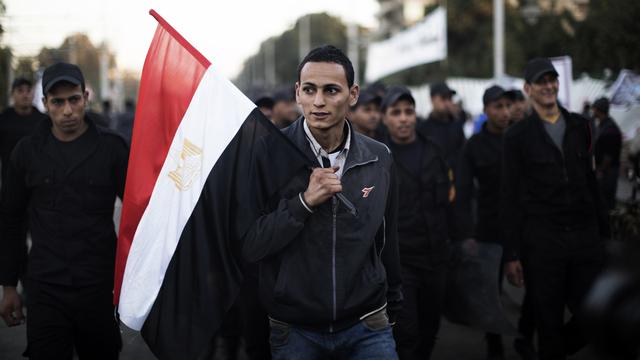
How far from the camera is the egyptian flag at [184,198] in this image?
3576 mm

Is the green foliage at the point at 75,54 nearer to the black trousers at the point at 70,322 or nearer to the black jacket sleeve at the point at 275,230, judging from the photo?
the black trousers at the point at 70,322

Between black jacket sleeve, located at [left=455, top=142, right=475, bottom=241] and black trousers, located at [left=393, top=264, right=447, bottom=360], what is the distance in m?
0.49

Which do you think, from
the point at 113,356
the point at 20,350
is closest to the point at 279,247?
the point at 113,356

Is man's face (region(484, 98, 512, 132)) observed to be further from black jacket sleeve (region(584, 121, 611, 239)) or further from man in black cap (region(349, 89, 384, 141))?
black jacket sleeve (region(584, 121, 611, 239))

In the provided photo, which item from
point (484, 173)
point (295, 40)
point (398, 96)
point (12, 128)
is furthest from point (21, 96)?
point (295, 40)

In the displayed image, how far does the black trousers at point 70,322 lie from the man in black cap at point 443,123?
622 centimetres

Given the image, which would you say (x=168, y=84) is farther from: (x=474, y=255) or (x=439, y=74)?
(x=439, y=74)

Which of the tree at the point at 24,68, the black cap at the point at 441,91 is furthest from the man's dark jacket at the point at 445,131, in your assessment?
the tree at the point at 24,68

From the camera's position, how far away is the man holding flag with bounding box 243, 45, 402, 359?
3.40 metres

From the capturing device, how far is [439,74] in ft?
136

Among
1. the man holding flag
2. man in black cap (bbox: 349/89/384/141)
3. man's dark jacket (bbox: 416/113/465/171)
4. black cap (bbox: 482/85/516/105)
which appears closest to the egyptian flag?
the man holding flag

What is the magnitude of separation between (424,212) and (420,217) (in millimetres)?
54

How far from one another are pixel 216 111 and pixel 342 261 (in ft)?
3.01

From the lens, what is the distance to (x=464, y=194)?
7289mm
